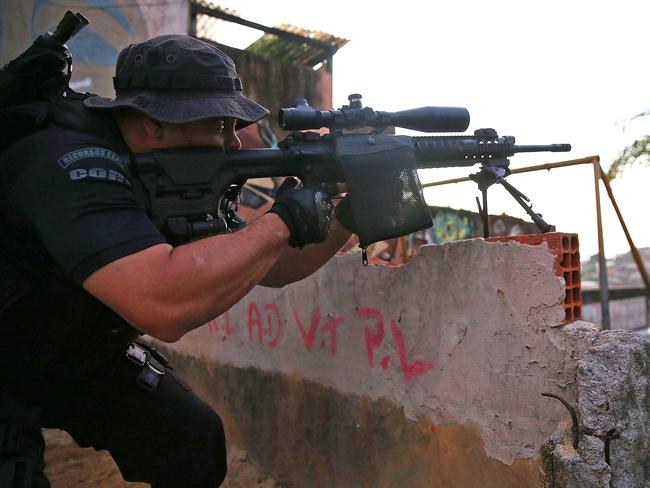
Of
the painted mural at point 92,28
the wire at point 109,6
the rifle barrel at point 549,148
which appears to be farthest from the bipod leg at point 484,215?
the wire at point 109,6

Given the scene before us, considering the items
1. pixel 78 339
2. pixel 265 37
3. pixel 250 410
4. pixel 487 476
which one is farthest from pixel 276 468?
pixel 265 37

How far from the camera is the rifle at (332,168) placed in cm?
169

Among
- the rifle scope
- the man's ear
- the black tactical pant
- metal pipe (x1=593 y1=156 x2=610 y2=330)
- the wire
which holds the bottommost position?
the black tactical pant

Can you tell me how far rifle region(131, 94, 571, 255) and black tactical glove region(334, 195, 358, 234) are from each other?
0.25 feet

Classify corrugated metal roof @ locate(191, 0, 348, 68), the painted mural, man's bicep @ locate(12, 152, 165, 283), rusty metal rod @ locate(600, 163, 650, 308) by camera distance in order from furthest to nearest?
corrugated metal roof @ locate(191, 0, 348, 68)
the painted mural
rusty metal rod @ locate(600, 163, 650, 308)
man's bicep @ locate(12, 152, 165, 283)

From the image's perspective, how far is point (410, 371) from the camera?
2197mm

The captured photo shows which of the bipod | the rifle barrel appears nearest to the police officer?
the bipod

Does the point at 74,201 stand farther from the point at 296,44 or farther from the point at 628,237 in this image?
the point at 296,44

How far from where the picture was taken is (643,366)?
1.58m

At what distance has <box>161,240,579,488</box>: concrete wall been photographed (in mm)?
1776

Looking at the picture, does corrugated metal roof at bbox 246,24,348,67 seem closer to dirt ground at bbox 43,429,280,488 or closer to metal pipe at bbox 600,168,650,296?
dirt ground at bbox 43,429,280,488

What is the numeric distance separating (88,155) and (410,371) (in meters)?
1.42

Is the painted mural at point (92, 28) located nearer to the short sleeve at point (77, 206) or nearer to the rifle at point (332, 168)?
the rifle at point (332, 168)

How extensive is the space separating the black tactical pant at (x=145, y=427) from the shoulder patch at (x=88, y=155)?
869mm
